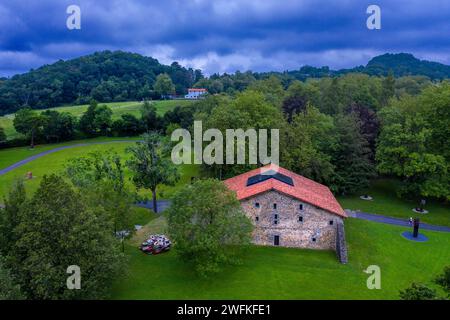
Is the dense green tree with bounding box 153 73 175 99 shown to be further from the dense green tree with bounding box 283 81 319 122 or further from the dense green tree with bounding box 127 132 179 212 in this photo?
the dense green tree with bounding box 127 132 179 212

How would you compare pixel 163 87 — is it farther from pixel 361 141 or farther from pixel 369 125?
pixel 361 141

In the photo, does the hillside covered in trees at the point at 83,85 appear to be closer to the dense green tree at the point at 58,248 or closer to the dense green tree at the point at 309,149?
the dense green tree at the point at 309,149

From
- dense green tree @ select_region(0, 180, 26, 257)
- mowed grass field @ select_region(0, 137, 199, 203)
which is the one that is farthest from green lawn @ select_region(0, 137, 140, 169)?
dense green tree @ select_region(0, 180, 26, 257)

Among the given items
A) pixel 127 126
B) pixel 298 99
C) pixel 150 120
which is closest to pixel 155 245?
pixel 298 99

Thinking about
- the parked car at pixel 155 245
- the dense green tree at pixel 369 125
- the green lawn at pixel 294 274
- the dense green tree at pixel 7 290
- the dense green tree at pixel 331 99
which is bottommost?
the green lawn at pixel 294 274

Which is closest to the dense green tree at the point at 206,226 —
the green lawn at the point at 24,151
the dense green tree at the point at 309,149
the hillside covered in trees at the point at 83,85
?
the dense green tree at the point at 309,149

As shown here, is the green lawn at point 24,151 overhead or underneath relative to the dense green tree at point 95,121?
underneath
